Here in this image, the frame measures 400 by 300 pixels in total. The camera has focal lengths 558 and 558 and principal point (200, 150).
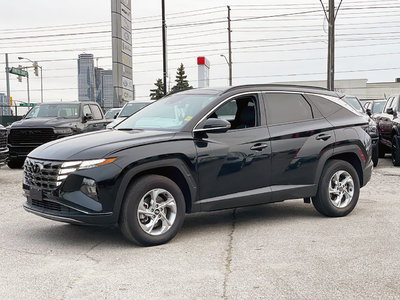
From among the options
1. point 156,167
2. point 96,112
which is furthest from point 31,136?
point 156,167

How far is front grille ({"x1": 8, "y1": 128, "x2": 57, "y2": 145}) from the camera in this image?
46.9 ft

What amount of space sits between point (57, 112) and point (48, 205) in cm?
992

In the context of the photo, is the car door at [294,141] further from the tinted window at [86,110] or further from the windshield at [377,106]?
the windshield at [377,106]

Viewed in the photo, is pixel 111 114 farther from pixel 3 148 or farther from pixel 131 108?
pixel 3 148

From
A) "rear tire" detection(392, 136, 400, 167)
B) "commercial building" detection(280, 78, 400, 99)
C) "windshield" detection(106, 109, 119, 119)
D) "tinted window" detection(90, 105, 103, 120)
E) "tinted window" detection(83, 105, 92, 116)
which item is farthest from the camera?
"commercial building" detection(280, 78, 400, 99)

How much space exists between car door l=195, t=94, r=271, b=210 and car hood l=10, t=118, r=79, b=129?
28.3 ft

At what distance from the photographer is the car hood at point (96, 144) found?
18.4 feet

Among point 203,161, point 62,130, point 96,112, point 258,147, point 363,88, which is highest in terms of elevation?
point 363,88

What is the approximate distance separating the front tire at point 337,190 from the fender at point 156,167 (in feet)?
6.29

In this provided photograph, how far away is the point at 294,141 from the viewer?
22.5 feet

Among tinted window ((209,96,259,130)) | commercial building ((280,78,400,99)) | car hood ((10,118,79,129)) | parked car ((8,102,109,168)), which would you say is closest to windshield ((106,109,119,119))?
parked car ((8,102,109,168))

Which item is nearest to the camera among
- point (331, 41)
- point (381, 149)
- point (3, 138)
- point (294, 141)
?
point (294, 141)

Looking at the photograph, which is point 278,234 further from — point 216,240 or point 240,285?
point 240,285

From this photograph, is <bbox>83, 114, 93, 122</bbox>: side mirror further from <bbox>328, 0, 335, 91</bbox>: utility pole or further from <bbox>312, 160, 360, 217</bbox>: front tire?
<bbox>328, 0, 335, 91</bbox>: utility pole
